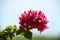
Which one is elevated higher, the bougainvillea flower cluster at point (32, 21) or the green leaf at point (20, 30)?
the bougainvillea flower cluster at point (32, 21)

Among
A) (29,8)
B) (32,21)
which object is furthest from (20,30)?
(29,8)

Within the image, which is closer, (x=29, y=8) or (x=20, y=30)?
(x=20, y=30)

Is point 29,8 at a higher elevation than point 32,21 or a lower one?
higher

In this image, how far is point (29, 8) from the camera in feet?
5.00

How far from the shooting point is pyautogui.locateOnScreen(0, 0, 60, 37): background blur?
148 centimetres

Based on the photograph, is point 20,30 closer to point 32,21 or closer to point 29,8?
point 32,21

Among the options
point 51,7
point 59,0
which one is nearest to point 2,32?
point 51,7

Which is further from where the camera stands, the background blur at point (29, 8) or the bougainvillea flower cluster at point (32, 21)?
the background blur at point (29, 8)

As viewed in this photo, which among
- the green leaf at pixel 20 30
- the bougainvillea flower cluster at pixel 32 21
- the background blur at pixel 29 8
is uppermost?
the background blur at pixel 29 8

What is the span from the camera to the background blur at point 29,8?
148 cm

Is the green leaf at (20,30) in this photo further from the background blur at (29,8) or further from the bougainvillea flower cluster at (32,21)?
the background blur at (29,8)

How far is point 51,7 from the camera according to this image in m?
1.55

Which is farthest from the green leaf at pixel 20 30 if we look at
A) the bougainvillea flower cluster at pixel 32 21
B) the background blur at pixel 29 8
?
the background blur at pixel 29 8

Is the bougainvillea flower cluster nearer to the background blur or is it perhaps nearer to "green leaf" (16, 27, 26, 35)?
"green leaf" (16, 27, 26, 35)
